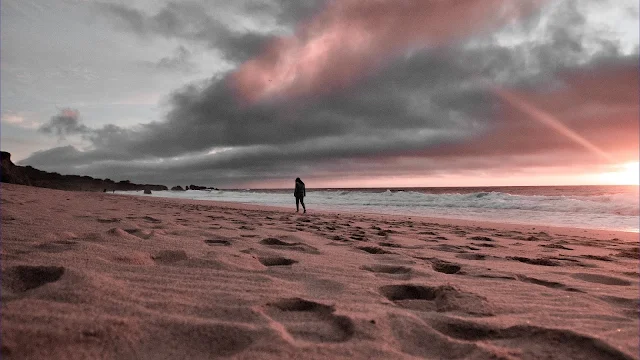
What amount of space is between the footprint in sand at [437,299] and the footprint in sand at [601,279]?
1744 mm

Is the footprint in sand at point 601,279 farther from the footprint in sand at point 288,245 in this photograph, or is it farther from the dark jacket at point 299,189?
the dark jacket at point 299,189

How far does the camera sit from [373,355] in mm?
1545

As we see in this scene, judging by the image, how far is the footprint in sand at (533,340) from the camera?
1.68 m

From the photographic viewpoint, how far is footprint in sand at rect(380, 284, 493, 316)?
7.41ft

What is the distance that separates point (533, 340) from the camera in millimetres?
1820

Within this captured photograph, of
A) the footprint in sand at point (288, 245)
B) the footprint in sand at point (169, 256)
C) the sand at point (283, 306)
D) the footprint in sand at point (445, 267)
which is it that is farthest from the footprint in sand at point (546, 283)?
the footprint in sand at point (169, 256)

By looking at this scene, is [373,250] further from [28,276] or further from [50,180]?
[50,180]

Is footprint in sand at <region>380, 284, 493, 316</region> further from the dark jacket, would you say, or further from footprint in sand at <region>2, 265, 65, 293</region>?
the dark jacket

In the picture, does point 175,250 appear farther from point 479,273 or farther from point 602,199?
point 602,199

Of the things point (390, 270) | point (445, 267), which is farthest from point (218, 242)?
point (445, 267)

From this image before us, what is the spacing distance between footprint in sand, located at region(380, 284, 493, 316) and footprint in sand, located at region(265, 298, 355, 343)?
22.9 inches

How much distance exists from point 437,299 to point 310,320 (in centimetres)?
102

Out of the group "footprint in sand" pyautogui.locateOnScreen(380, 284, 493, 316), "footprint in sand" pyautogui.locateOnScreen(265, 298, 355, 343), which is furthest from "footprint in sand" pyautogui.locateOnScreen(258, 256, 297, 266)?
"footprint in sand" pyautogui.locateOnScreen(265, 298, 355, 343)

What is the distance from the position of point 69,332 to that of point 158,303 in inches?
18.8
